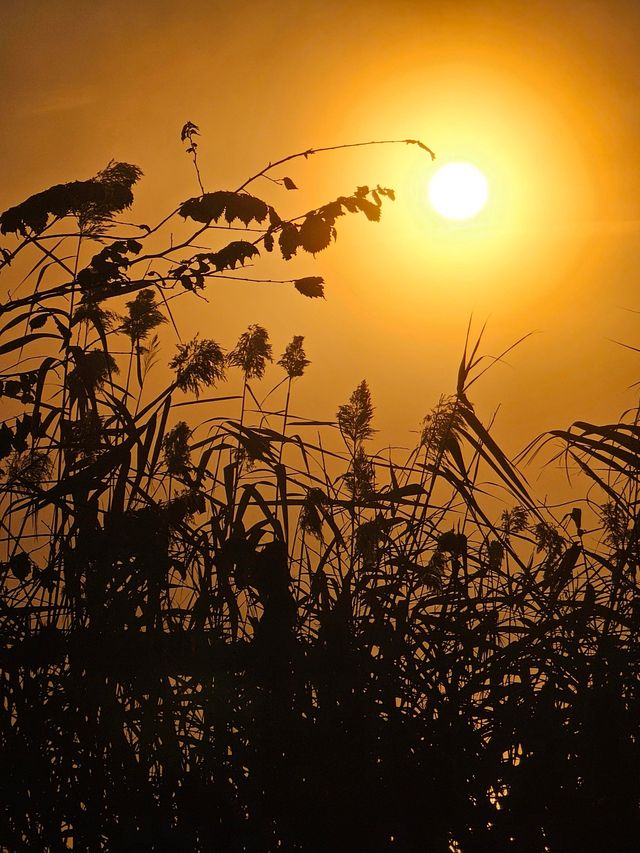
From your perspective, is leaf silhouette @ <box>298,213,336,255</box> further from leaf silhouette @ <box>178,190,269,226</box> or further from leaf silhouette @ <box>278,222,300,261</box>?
leaf silhouette @ <box>178,190,269,226</box>

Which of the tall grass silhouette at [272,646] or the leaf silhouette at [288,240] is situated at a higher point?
the leaf silhouette at [288,240]

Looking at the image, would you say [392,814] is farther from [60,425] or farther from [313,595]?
[60,425]

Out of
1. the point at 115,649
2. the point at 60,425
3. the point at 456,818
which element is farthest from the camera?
the point at 60,425

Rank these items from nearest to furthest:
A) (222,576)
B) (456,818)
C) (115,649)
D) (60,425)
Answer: (456,818) → (115,649) → (222,576) → (60,425)

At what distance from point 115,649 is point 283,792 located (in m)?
0.48

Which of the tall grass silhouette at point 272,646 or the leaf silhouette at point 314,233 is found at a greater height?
the leaf silhouette at point 314,233

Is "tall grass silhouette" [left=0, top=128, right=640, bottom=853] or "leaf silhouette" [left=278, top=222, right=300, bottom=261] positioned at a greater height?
"leaf silhouette" [left=278, top=222, right=300, bottom=261]

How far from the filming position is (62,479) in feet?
7.74

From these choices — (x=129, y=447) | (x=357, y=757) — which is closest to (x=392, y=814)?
(x=357, y=757)

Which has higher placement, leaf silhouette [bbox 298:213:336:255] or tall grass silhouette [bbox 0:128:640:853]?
leaf silhouette [bbox 298:213:336:255]

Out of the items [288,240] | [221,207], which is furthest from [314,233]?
[221,207]

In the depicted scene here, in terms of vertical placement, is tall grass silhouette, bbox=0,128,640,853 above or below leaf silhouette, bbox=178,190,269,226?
below

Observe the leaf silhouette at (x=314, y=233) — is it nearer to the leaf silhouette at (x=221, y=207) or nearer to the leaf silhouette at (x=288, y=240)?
the leaf silhouette at (x=288, y=240)

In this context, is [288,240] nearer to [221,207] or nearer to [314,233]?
[314,233]
